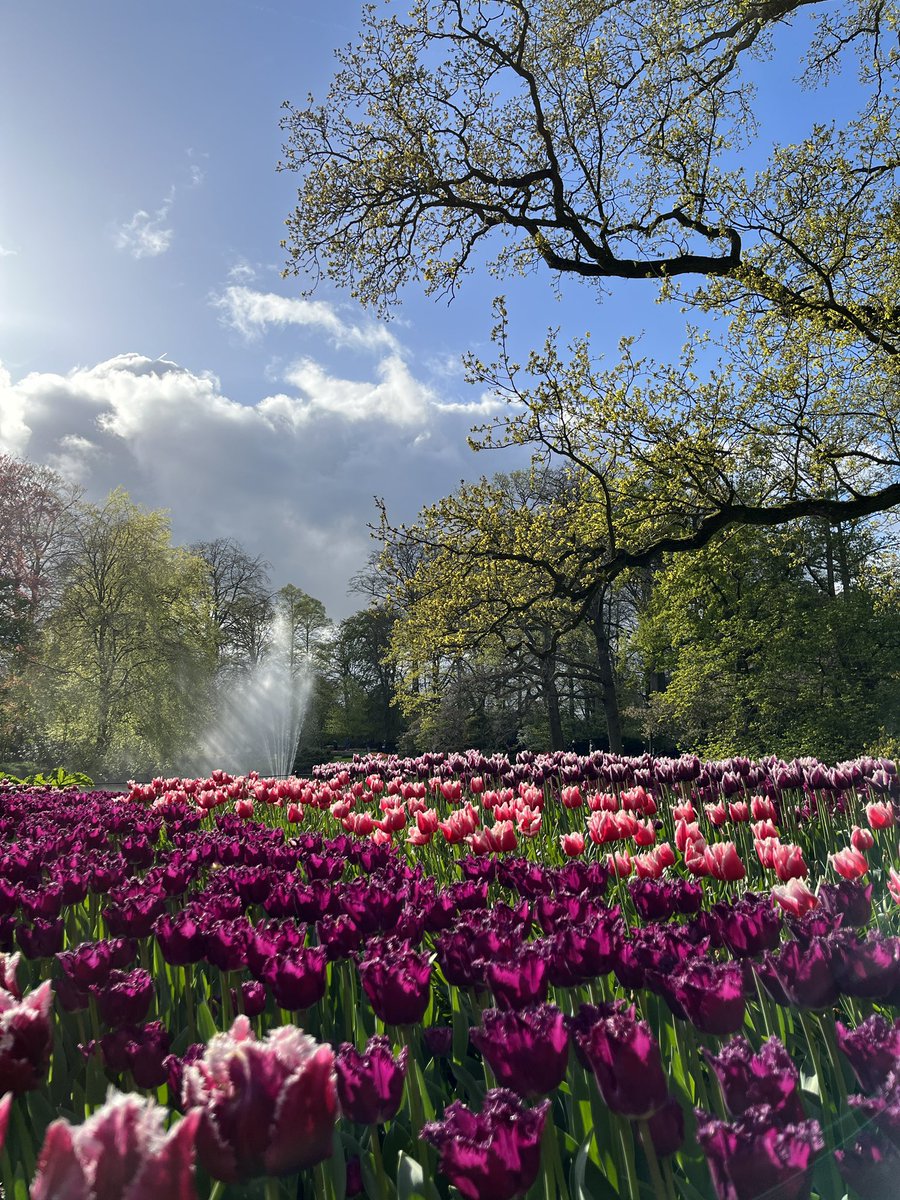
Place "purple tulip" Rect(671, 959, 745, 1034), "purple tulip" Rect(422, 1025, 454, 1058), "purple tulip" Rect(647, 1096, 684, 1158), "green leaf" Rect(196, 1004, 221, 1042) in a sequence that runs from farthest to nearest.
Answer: "green leaf" Rect(196, 1004, 221, 1042), "purple tulip" Rect(422, 1025, 454, 1058), "purple tulip" Rect(671, 959, 745, 1034), "purple tulip" Rect(647, 1096, 684, 1158)

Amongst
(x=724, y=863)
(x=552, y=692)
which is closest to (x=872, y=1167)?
(x=724, y=863)

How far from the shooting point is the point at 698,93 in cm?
1450

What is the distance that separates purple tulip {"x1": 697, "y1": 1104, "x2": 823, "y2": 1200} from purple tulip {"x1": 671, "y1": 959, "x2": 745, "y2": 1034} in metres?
0.59

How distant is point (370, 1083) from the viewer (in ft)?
5.08

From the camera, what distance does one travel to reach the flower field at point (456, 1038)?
1.09m

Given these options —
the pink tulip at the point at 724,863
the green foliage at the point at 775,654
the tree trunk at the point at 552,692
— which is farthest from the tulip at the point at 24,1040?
the tree trunk at the point at 552,692

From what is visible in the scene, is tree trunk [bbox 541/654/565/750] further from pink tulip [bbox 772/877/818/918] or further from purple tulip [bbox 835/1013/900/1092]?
purple tulip [bbox 835/1013/900/1092]

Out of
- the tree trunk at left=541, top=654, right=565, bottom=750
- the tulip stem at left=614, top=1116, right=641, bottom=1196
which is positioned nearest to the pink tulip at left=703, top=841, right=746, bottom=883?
the tulip stem at left=614, top=1116, right=641, bottom=1196

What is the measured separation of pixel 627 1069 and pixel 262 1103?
0.62 m

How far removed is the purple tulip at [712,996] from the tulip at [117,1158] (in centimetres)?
124

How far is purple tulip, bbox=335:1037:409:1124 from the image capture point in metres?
1.54

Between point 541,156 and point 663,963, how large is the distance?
1660 cm

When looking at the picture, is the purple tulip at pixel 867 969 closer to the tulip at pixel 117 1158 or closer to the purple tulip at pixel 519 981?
the purple tulip at pixel 519 981

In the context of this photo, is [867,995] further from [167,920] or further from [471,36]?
[471,36]
